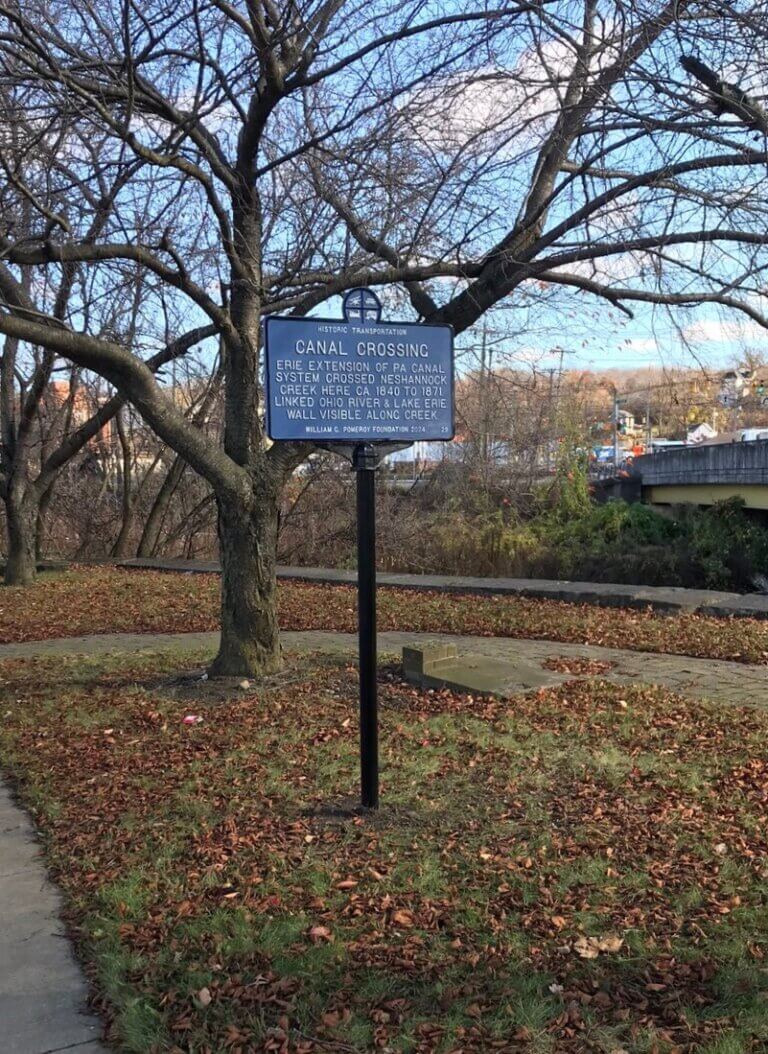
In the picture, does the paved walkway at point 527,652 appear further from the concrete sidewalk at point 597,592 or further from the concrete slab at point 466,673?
the concrete sidewalk at point 597,592

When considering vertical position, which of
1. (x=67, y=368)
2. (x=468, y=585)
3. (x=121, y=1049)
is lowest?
(x=121, y=1049)

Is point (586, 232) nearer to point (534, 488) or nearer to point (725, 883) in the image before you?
point (725, 883)

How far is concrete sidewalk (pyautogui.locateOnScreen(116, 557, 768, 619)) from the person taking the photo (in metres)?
11.3

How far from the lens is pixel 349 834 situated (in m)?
4.67

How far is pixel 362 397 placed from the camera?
16.0 feet

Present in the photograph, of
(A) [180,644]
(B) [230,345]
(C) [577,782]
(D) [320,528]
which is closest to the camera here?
(C) [577,782]

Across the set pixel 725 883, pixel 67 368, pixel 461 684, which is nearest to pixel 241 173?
pixel 461 684

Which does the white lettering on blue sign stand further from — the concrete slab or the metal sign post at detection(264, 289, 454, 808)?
the concrete slab

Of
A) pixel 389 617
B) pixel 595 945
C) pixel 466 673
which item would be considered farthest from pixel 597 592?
pixel 595 945

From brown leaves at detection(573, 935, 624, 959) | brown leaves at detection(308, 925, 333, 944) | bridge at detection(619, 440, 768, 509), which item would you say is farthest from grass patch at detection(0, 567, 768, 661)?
bridge at detection(619, 440, 768, 509)

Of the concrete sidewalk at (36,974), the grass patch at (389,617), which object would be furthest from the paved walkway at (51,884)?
the grass patch at (389,617)

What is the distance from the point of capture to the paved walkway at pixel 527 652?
773cm

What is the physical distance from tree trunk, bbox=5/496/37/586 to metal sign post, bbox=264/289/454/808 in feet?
40.5

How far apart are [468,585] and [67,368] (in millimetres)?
7413
